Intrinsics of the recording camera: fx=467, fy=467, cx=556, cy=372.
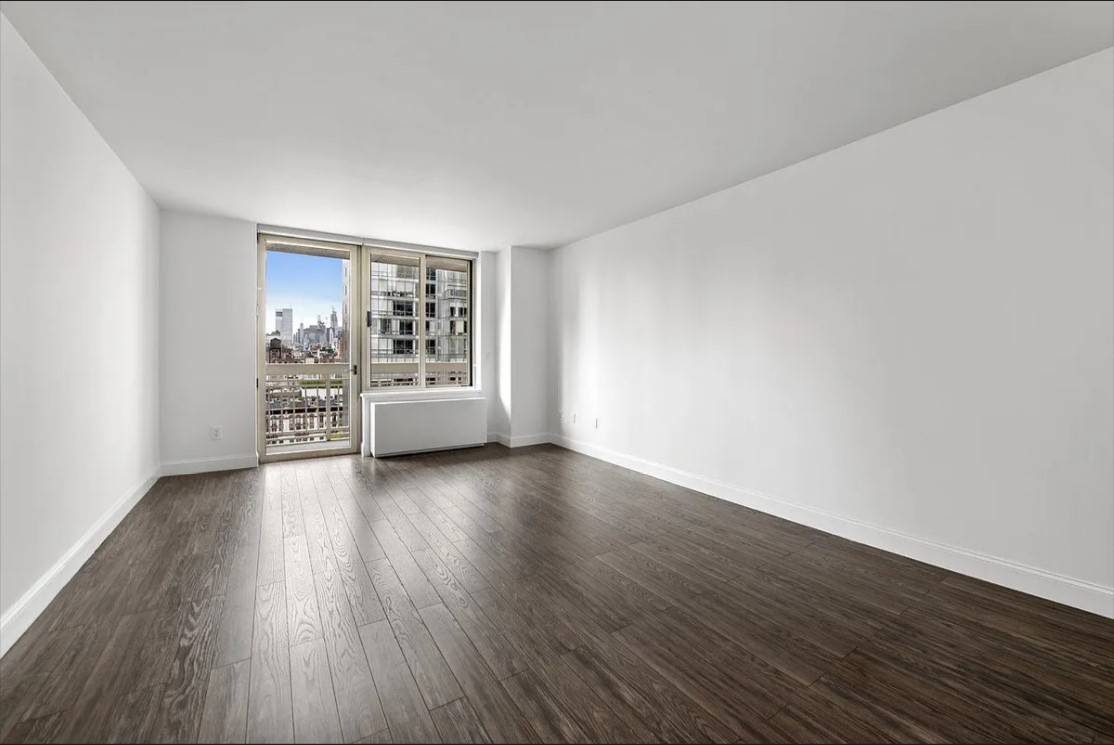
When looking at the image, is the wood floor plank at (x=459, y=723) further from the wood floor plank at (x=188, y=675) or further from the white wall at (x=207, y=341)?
the white wall at (x=207, y=341)

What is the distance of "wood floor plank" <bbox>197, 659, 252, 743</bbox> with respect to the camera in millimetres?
1406

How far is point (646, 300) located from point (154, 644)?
409cm

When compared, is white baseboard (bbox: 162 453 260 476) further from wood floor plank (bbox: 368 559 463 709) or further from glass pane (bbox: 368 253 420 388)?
wood floor plank (bbox: 368 559 463 709)

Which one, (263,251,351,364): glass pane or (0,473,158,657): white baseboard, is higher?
(263,251,351,364): glass pane

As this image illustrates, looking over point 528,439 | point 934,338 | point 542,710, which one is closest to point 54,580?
point 542,710

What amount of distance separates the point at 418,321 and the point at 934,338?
5.02 meters

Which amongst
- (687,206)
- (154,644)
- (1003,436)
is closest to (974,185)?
(1003,436)

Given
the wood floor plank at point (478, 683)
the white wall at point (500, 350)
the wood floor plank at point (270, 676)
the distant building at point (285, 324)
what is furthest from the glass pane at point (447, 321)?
the wood floor plank at point (478, 683)

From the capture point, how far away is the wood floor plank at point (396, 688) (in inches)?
56.2

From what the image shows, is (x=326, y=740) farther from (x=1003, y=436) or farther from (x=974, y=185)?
(x=974, y=185)

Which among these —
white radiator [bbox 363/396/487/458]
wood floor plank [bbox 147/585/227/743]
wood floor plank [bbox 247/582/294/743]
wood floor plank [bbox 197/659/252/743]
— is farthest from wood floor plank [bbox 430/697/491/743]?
white radiator [bbox 363/396/487/458]

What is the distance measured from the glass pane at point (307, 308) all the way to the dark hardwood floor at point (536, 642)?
2347 mm

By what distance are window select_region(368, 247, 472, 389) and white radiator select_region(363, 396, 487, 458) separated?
0.53 m

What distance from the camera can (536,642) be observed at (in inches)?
74.5
